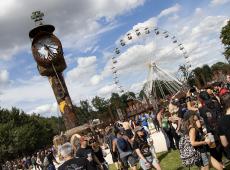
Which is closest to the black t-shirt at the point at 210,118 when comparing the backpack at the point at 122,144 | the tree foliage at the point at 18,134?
the backpack at the point at 122,144

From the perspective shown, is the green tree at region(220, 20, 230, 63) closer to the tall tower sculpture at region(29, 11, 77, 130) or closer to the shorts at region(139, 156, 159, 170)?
the tall tower sculpture at region(29, 11, 77, 130)

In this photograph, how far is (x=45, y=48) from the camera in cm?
2502

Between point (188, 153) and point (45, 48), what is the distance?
16.7m

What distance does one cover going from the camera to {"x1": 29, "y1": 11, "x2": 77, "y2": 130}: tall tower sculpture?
82.0ft

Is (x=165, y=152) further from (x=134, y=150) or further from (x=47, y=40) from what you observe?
(x=47, y=40)

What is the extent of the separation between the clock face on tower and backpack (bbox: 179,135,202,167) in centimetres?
1634

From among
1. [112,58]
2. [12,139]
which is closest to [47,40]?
[112,58]

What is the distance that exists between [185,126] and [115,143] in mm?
3758

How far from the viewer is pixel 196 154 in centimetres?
948

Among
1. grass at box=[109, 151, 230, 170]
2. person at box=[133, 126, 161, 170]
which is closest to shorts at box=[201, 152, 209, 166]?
person at box=[133, 126, 161, 170]

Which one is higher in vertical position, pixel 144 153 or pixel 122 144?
pixel 122 144

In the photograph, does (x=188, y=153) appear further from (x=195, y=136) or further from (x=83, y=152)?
(x=83, y=152)

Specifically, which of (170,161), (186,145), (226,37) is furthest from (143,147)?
(226,37)

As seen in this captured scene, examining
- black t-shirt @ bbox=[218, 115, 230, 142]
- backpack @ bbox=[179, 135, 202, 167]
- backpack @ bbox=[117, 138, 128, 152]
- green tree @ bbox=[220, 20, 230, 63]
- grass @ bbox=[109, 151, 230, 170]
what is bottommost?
grass @ bbox=[109, 151, 230, 170]
